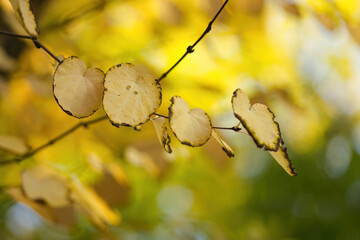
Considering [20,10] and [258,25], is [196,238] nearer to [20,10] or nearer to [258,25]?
A: [258,25]

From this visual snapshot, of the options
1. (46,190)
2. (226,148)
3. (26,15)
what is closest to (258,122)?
(226,148)

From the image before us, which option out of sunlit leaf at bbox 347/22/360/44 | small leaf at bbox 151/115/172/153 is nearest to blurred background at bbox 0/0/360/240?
sunlit leaf at bbox 347/22/360/44

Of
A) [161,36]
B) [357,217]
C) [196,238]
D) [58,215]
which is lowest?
[357,217]

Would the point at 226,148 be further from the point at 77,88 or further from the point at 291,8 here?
the point at 291,8

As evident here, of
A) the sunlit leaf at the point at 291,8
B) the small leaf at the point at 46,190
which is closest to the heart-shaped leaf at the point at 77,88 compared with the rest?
the small leaf at the point at 46,190

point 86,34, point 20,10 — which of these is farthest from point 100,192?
point 86,34
